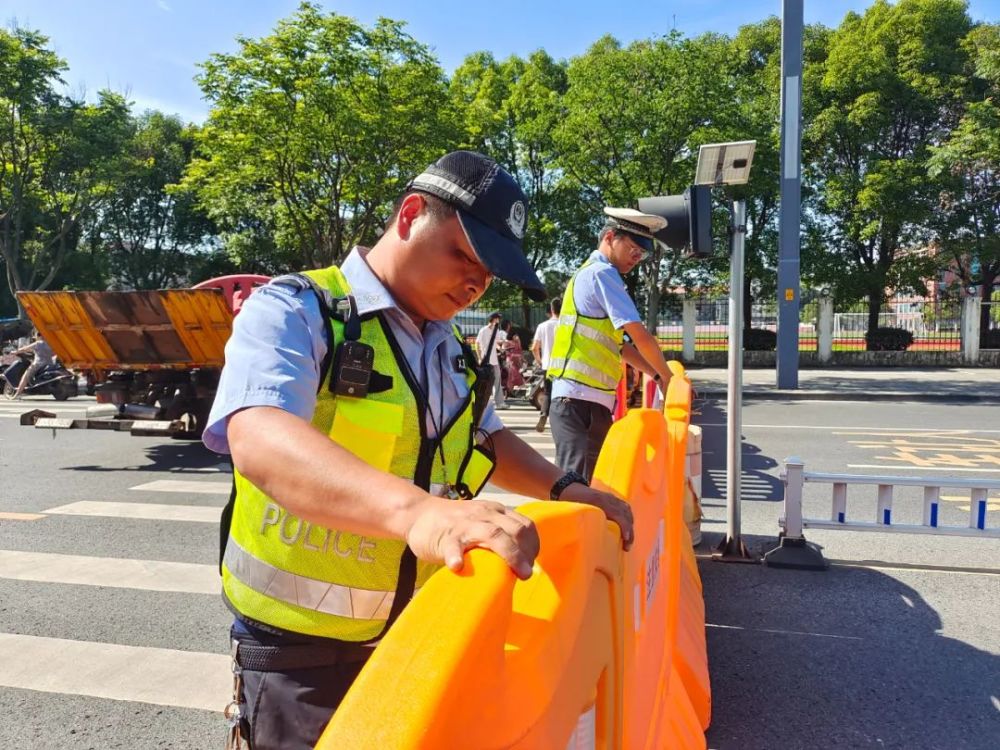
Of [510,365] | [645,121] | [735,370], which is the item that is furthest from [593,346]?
[645,121]

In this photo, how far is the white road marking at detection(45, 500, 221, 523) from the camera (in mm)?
6500

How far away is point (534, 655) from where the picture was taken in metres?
1.14

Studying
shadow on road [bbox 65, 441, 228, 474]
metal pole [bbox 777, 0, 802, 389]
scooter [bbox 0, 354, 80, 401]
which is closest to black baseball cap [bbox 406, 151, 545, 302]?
shadow on road [bbox 65, 441, 228, 474]

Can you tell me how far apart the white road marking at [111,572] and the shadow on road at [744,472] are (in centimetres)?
444

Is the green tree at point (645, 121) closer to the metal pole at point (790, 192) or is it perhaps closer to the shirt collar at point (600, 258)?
the metal pole at point (790, 192)

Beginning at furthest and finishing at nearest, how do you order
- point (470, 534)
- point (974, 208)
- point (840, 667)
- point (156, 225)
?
point (156, 225), point (974, 208), point (840, 667), point (470, 534)

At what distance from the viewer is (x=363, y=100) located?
15617mm

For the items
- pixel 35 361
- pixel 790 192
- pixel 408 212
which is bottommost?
pixel 35 361

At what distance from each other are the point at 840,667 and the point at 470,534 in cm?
334

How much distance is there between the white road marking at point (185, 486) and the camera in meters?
7.48

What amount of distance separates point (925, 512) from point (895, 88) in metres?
22.1

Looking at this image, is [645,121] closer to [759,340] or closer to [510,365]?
[510,365]

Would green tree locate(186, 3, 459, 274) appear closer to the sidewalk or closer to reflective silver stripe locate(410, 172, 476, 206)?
the sidewalk

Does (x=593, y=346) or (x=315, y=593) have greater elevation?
(x=593, y=346)
